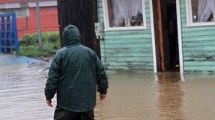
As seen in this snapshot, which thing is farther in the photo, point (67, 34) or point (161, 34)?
point (161, 34)

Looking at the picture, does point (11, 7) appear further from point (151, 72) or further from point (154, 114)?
point (154, 114)

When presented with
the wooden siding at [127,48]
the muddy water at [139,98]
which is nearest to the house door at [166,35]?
the wooden siding at [127,48]

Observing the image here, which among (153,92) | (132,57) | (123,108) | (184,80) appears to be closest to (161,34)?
(132,57)

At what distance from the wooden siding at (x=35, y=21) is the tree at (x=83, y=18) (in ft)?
63.2

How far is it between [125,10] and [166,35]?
1431 millimetres

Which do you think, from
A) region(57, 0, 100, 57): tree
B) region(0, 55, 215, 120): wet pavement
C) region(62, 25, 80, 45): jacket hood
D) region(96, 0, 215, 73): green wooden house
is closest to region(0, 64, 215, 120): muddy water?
region(0, 55, 215, 120): wet pavement

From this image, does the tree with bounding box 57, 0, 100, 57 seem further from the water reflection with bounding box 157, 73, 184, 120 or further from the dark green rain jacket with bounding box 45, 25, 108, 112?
the dark green rain jacket with bounding box 45, 25, 108, 112

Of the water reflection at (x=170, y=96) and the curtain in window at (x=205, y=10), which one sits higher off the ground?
the curtain in window at (x=205, y=10)

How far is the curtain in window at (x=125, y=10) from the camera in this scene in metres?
14.9

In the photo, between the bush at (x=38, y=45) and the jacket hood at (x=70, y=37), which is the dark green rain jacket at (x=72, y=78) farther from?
the bush at (x=38, y=45)

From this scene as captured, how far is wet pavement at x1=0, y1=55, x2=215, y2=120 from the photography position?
886 cm

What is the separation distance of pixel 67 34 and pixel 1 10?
3008 cm

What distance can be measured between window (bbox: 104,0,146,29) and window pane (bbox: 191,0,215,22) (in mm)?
1614

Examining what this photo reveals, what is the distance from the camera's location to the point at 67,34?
6324 mm
